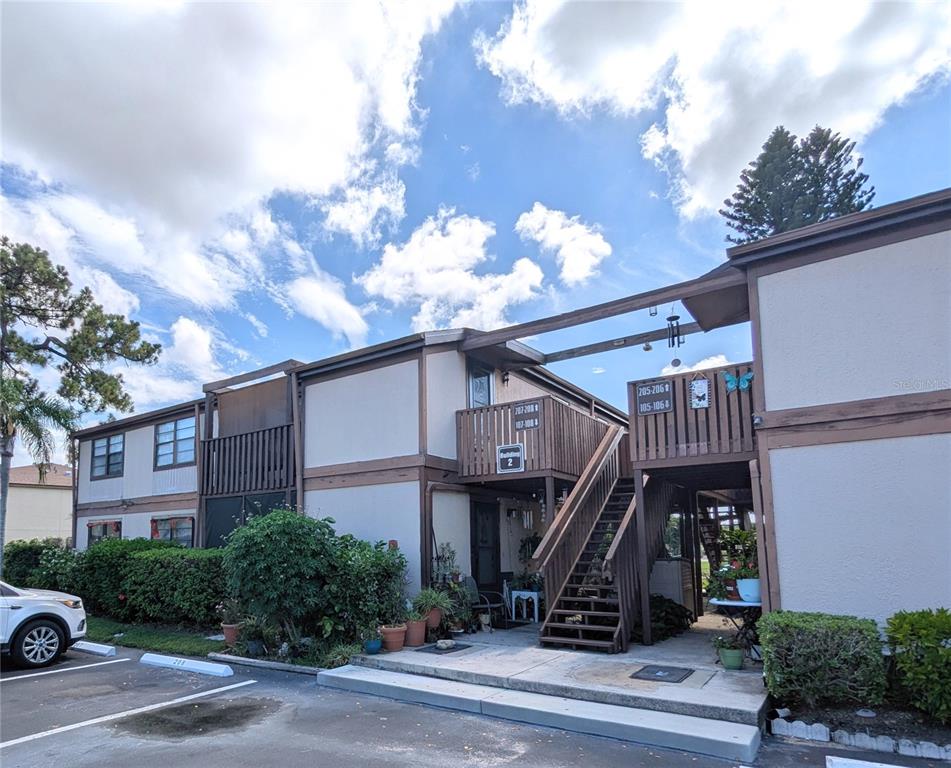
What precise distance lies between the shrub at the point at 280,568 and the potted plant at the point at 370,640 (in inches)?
24.9

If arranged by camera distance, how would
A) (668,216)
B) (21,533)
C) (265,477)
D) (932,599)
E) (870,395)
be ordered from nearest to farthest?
(932,599)
(870,395)
(265,477)
(668,216)
(21,533)

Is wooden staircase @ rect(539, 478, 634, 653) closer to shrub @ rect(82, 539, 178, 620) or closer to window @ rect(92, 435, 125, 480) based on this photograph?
shrub @ rect(82, 539, 178, 620)

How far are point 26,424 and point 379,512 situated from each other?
10.7 metres

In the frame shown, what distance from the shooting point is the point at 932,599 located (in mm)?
6359

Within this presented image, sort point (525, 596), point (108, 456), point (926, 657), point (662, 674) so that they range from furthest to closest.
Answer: point (108, 456), point (525, 596), point (662, 674), point (926, 657)

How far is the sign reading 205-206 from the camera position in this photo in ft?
35.9

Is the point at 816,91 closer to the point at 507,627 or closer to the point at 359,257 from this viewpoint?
the point at 359,257

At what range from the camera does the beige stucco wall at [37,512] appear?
2994cm

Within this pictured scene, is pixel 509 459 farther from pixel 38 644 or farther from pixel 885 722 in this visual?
pixel 38 644

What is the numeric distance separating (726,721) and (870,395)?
3.75m

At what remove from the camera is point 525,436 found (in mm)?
11008

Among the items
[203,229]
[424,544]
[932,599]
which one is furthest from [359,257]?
[932,599]

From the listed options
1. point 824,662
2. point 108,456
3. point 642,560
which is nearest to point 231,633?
point 642,560

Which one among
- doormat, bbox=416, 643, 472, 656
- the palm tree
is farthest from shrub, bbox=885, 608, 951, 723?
the palm tree
